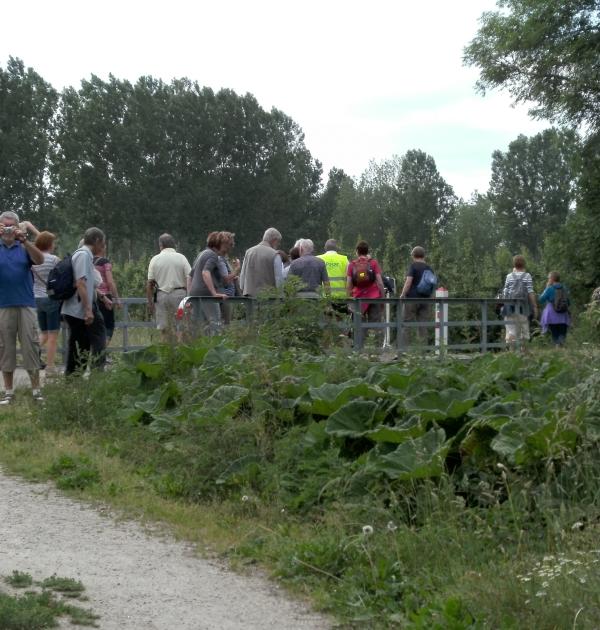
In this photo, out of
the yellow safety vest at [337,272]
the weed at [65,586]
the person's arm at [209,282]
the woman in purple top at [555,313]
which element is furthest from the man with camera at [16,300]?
the woman in purple top at [555,313]

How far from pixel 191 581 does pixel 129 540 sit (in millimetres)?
958

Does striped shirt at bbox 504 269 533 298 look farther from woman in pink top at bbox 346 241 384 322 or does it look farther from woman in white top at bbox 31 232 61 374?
woman in white top at bbox 31 232 61 374

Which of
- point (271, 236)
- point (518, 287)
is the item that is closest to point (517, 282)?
point (518, 287)

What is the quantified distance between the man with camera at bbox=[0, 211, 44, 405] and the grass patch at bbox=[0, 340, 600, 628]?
7.36ft

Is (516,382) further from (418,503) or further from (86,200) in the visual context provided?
(86,200)

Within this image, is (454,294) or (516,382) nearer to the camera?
(516,382)

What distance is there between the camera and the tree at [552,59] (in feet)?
111

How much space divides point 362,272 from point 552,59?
20164 millimetres

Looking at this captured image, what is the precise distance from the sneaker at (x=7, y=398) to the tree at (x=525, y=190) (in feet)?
328

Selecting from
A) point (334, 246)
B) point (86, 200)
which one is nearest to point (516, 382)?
point (334, 246)

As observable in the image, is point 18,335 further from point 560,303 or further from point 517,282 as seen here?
point 560,303

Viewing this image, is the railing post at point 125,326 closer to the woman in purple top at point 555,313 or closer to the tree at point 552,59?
the woman in purple top at point 555,313

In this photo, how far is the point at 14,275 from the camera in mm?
11781

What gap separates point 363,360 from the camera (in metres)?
A: 9.15
